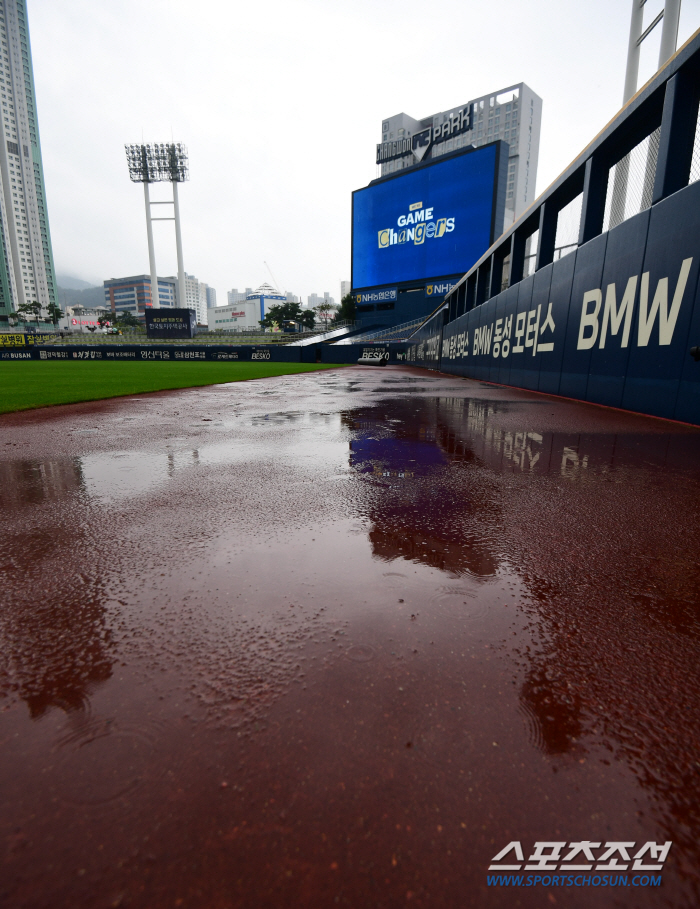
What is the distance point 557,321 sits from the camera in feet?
29.3

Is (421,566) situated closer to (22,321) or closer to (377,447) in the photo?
(377,447)

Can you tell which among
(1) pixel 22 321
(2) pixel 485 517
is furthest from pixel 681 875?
(1) pixel 22 321

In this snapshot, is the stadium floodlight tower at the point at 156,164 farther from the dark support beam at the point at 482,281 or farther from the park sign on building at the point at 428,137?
the dark support beam at the point at 482,281

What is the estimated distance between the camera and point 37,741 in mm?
962

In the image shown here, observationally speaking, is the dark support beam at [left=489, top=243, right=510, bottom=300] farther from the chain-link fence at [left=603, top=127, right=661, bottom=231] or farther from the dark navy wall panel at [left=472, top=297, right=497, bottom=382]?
the chain-link fence at [left=603, top=127, right=661, bottom=231]

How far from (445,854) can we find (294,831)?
10.4 inches

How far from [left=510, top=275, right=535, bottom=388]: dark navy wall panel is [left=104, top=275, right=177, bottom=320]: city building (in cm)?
18281

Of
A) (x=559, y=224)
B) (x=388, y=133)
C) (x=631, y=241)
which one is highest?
(x=388, y=133)

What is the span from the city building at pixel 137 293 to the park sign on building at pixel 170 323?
13031cm

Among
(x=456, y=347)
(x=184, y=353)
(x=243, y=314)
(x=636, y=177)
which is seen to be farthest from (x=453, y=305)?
(x=243, y=314)

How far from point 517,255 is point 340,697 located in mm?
14256

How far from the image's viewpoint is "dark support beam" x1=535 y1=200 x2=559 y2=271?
1024cm

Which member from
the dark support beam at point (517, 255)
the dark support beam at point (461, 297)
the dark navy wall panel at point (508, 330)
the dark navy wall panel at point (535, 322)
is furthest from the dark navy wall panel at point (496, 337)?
the dark support beam at point (461, 297)

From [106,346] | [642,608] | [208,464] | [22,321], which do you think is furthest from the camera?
[22,321]
